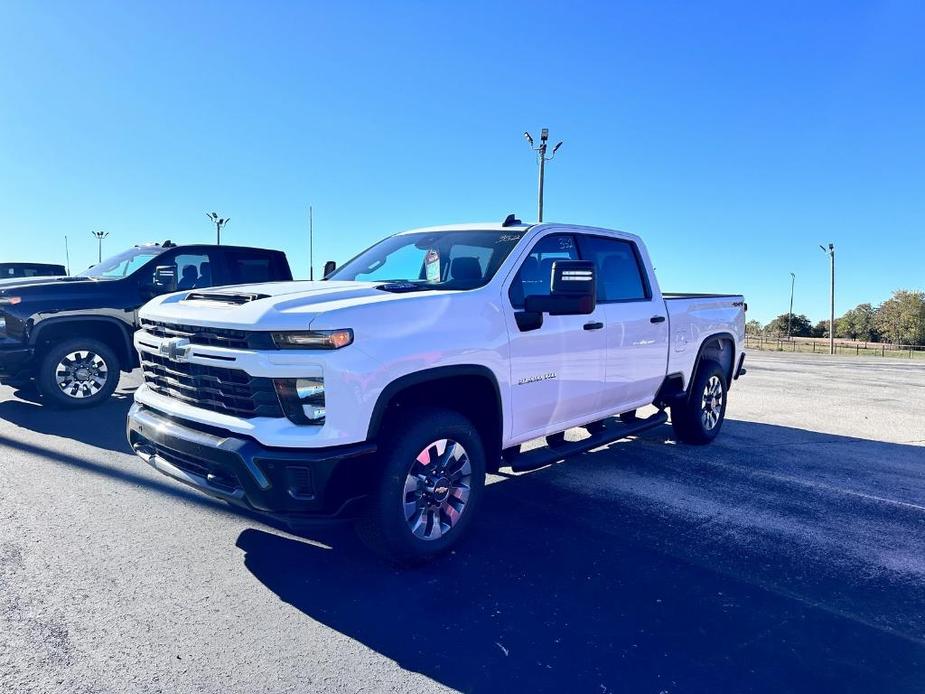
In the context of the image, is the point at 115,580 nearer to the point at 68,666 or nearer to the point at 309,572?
the point at 68,666

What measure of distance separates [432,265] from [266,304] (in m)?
1.59

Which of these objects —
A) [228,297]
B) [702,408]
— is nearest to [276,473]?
[228,297]

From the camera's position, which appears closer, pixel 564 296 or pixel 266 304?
pixel 266 304

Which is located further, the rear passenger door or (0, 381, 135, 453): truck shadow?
(0, 381, 135, 453): truck shadow

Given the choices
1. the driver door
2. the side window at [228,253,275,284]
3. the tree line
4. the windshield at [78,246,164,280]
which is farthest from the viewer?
the tree line

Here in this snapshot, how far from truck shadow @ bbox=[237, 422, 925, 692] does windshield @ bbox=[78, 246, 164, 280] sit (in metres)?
5.59

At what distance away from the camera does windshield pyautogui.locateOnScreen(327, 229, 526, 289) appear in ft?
13.7

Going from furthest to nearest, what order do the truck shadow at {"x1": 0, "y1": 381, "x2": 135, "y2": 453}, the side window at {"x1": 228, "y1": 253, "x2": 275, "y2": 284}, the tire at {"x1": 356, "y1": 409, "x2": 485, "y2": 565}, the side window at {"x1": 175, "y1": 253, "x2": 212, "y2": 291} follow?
the side window at {"x1": 228, "y1": 253, "x2": 275, "y2": 284}, the side window at {"x1": 175, "y1": 253, "x2": 212, "y2": 291}, the truck shadow at {"x1": 0, "y1": 381, "x2": 135, "y2": 453}, the tire at {"x1": 356, "y1": 409, "x2": 485, "y2": 565}

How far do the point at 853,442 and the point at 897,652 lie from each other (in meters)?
5.06

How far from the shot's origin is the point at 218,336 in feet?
10.9

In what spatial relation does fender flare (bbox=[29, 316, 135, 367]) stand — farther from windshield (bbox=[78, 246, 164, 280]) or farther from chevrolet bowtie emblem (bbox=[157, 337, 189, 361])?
chevrolet bowtie emblem (bbox=[157, 337, 189, 361])

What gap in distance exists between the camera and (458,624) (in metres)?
2.94

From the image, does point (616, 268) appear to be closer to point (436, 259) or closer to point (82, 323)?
point (436, 259)

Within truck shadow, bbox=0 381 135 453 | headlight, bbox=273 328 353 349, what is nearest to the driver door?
headlight, bbox=273 328 353 349
